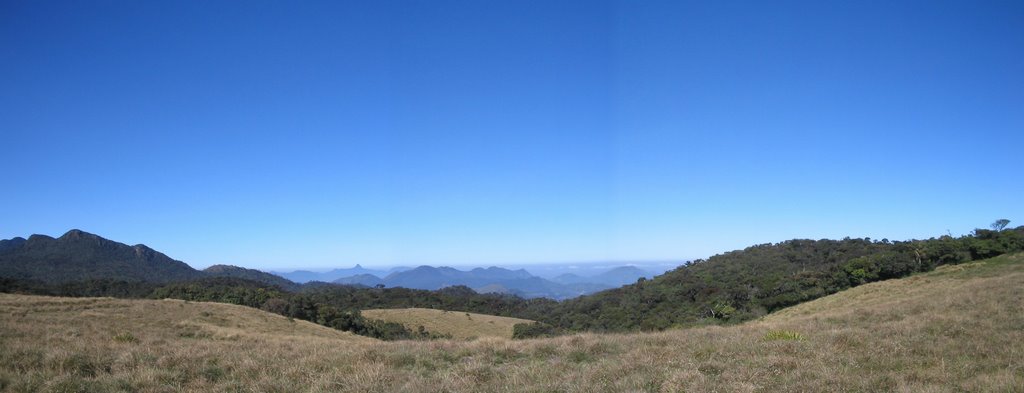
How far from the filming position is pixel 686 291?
2830 inches

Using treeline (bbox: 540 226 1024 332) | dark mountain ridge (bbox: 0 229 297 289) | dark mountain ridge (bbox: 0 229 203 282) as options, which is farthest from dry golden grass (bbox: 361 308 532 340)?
dark mountain ridge (bbox: 0 229 203 282)

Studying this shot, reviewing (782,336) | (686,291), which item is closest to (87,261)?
(686,291)

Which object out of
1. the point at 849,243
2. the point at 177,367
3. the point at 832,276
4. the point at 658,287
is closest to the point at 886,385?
the point at 177,367

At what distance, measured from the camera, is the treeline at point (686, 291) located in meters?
46.5

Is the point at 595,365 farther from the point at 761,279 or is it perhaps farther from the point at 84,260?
the point at 84,260

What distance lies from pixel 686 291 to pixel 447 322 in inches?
1449

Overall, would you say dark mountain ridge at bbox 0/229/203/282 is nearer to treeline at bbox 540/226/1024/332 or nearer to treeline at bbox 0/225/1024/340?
treeline at bbox 0/225/1024/340

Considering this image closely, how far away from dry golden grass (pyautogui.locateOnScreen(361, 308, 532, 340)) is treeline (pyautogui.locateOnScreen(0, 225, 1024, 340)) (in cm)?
458

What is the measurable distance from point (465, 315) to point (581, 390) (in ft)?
204

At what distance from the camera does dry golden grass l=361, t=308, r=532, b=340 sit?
56.2 m

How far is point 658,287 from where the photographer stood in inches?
3273

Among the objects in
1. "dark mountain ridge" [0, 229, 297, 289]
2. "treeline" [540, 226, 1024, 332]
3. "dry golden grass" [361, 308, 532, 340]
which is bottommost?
"dry golden grass" [361, 308, 532, 340]

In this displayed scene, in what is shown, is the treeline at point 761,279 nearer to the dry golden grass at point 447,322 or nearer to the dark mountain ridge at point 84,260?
the dry golden grass at point 447,322

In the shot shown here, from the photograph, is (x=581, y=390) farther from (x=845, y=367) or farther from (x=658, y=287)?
(x=658, y=287)
